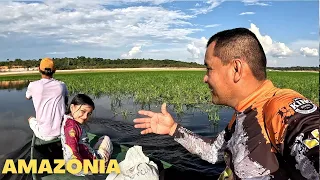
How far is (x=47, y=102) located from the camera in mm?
5625

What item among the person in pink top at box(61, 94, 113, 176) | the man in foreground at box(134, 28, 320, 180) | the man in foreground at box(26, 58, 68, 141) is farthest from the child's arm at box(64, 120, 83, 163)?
the man in foreground at box(134, 28, 320, 180)

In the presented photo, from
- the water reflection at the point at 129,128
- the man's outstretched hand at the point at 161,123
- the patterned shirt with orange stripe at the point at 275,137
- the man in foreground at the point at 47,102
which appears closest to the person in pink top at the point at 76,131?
the man in foreground at the point at 47,102

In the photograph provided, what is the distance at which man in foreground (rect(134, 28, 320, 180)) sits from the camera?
4.20 ft

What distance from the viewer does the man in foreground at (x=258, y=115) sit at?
1.28 m

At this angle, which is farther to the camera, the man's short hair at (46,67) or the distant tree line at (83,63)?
the distant tree line at (83,63)

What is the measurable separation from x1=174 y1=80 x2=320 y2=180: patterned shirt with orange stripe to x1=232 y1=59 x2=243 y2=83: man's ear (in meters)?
0.13

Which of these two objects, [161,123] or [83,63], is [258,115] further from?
[83,63]

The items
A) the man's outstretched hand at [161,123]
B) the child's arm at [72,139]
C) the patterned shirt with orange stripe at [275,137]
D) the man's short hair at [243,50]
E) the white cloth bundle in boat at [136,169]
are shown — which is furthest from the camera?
the child's arm at [72,139]

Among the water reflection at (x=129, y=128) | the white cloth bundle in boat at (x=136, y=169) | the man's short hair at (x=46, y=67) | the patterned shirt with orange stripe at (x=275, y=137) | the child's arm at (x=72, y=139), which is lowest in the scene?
the water reflection at (x=129, y=128)

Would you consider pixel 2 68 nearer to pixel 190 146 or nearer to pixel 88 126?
pixel 88 126

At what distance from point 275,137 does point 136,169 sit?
2751mm

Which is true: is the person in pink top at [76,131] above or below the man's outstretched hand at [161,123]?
below

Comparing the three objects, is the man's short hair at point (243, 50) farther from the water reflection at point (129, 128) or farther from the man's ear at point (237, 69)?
the water reflection at point (129, 128)

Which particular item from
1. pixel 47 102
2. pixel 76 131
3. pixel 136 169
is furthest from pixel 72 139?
pixel 47 102
